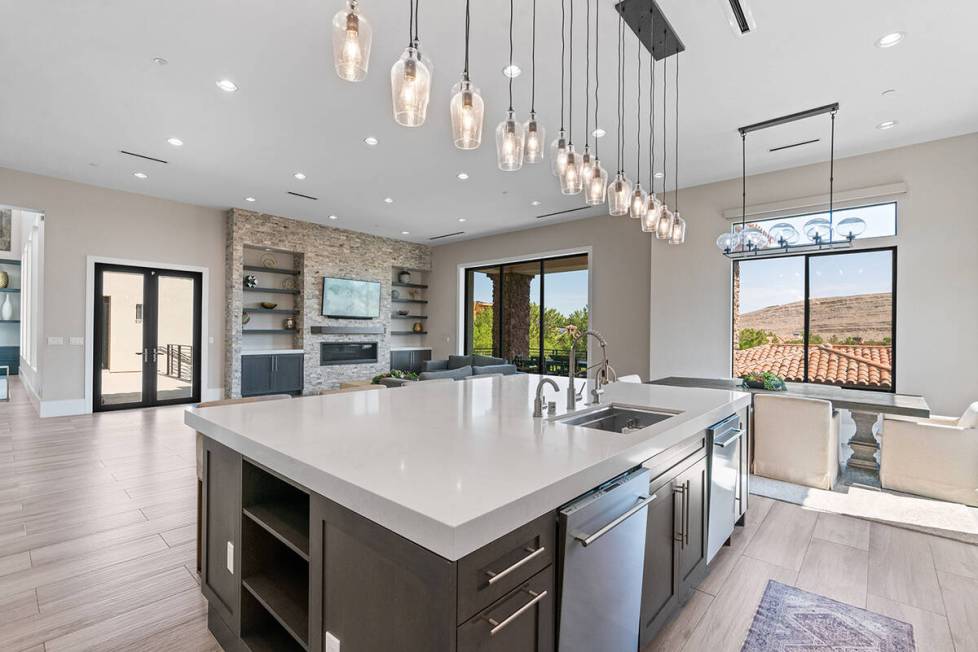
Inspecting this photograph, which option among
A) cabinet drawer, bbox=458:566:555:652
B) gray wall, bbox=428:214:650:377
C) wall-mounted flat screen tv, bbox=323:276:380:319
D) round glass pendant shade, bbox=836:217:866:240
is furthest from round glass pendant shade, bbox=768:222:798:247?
wall-mounted flat screen tv, bbox=323:276:380:319

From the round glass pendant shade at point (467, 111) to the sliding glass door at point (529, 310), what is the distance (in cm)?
613

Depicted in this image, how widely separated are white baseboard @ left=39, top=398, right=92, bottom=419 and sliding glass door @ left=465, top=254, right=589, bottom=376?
6.49 m

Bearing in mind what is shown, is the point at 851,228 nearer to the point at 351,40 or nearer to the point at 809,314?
the point at 809,314

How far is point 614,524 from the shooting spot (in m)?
1.34

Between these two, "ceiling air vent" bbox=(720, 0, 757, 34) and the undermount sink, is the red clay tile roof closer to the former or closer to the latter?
"ceiling air vent" bbox=(720, 0, 757, 34)

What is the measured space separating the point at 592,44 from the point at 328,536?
3.24m

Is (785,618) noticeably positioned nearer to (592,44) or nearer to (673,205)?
(592,44)

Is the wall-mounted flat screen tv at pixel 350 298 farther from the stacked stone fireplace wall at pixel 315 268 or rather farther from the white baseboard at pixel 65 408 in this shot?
the white baseboard at pixel 65 408

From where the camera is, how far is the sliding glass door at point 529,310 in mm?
8305

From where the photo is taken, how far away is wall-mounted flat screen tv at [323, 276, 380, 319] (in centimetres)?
877

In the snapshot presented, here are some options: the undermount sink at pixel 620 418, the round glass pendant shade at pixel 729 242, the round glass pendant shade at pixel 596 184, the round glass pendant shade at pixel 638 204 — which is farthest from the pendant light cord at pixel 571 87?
the round glass pendant shade at pixel 729 242

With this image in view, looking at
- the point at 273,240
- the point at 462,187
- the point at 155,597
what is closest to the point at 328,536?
the point at 155,597

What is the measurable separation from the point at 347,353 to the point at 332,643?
8.42 meters

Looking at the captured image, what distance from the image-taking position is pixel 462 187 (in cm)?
620
